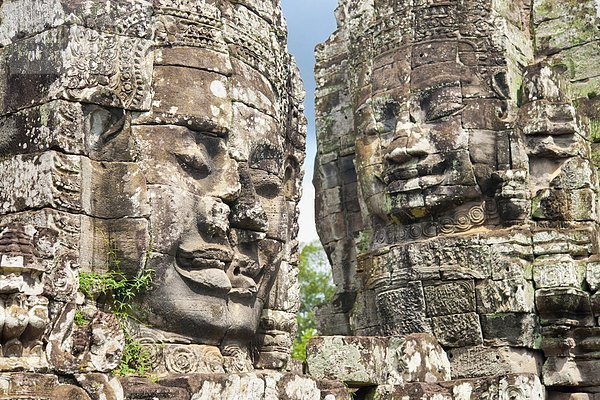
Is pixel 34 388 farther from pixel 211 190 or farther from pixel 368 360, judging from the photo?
pixel 368 360

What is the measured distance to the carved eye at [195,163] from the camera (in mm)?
8797

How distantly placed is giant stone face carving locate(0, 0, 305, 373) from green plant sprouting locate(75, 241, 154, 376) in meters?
0.04

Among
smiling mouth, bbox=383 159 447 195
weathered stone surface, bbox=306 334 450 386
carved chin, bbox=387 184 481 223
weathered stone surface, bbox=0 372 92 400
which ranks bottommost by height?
weathered stone surface, bbox=0 372 92 400

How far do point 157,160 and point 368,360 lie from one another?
2910 millimetres

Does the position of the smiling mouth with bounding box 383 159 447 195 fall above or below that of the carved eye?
above

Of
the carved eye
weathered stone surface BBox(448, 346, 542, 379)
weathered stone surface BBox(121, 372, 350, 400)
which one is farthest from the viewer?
weathered stone surface BBox(448, 346, 542, 379)

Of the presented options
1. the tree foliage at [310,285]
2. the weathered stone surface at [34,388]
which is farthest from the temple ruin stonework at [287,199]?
the tree foliage at [310,285]

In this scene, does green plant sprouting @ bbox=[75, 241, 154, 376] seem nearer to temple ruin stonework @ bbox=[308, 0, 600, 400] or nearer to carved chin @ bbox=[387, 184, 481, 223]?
temple ruin stonework @ bbox=[308, 0, 600, 400]

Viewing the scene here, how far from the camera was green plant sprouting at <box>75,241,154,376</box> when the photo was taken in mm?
8305

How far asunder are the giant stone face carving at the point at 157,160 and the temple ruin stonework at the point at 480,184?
4404 mm

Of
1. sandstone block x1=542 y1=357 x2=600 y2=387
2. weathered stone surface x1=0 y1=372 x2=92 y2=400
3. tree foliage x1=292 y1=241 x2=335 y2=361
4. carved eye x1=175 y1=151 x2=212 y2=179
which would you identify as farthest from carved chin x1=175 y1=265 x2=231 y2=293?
tree foliage x1=292 y1=241 x2=335 y2=361

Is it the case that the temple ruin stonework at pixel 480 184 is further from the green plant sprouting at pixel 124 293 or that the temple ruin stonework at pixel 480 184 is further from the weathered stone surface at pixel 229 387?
the green plant sprouting at pixel 124 293

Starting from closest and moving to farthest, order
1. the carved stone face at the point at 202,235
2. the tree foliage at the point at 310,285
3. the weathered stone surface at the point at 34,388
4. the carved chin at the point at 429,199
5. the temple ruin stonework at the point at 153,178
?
the weathered stone surface at the point at 34,388
the temple ruin stonework at the point at 153,178
the carved stone face at the point at 202,235
the carved chin at the point at 429,199
the tree foliage at the point at 310,285

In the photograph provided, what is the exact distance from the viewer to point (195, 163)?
29.0 ft
